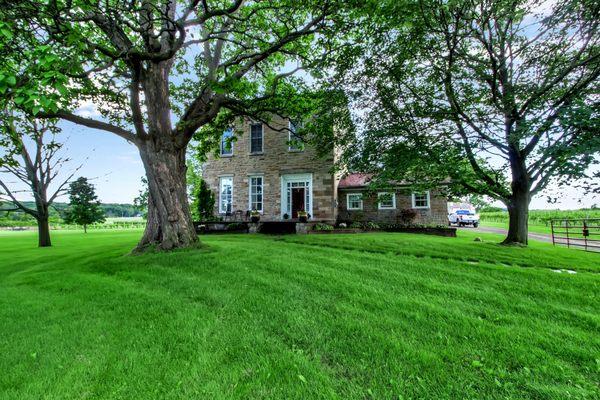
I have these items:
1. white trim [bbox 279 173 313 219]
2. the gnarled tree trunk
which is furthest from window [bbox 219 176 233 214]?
the gnarled tree trunk

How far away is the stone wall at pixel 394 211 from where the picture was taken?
637 inches

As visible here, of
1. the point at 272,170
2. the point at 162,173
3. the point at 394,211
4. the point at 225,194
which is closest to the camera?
the point at 162,173

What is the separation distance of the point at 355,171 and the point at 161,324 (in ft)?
30.1

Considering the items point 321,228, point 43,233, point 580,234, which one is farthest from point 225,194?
point 580,234

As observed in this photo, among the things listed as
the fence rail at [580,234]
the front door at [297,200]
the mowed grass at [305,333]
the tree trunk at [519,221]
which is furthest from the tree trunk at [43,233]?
the fence rail at [580,234]

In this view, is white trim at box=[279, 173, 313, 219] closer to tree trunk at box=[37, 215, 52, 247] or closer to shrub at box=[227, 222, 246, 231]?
shrub at box=[227, 222, 246, 231]

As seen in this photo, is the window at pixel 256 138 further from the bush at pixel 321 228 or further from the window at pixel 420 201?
the window at pixel 420 201

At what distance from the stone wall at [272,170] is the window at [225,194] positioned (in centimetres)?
25

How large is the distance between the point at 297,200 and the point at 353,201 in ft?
12.5

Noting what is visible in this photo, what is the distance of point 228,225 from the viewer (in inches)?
621

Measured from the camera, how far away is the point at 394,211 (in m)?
16.9

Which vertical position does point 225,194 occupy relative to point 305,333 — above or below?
above

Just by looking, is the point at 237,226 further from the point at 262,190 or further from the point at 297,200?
the point at 297,200

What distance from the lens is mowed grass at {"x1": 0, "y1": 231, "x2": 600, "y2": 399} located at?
7.32 feet
